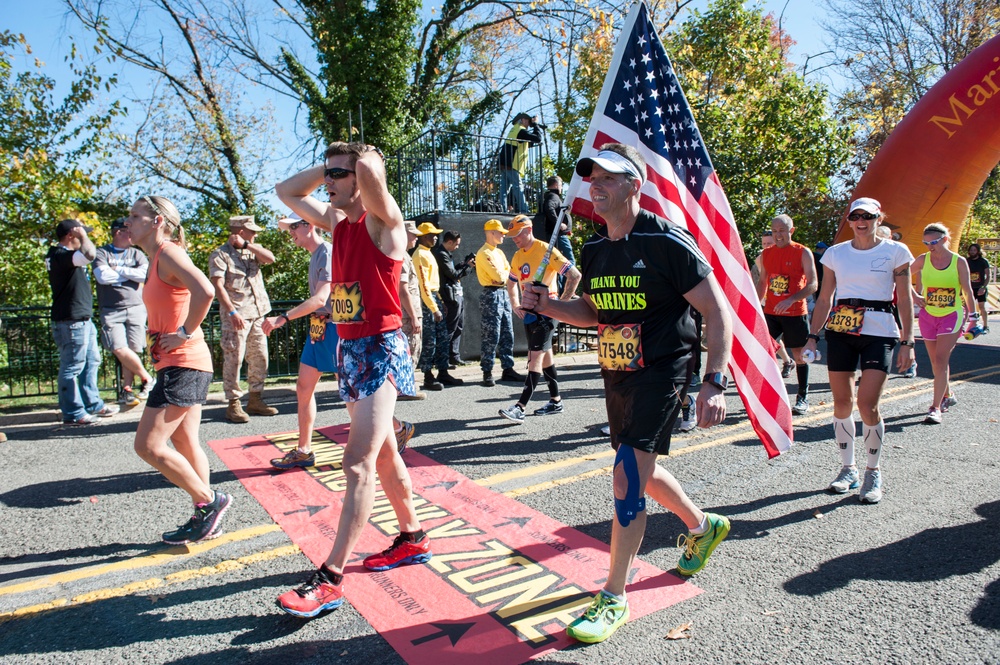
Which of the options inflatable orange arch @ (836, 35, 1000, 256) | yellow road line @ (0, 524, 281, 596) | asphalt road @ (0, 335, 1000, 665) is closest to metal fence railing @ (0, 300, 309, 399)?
asphalt road @ (0, 335, 1000, 665)

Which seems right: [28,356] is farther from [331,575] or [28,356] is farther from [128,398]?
[331,575]

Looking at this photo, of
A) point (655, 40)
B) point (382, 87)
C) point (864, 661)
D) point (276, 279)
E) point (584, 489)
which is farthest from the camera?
point (382, 87)

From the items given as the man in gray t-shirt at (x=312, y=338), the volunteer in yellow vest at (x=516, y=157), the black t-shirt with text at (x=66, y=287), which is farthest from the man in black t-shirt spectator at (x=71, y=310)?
the volunteer in yellow vest at (x=516, y=157)

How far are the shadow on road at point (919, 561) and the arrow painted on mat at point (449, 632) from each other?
5.31ft

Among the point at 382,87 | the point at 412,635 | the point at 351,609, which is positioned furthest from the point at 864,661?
the point at 382,87

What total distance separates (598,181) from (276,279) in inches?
504

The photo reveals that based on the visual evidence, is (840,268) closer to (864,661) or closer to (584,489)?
(584,489)

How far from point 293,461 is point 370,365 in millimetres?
2371

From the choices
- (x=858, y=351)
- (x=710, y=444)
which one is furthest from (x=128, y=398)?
(x=858, y=351)

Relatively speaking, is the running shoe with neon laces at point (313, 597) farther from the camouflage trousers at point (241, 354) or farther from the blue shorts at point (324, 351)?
the camouflage trousers at point (241, 354)

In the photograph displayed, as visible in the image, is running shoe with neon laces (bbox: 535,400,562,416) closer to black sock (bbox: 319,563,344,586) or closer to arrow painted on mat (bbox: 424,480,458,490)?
arrow painted on mat (bbox: 424,480,458,490)

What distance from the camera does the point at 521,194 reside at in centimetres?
1347

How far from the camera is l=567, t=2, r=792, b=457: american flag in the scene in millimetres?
3490

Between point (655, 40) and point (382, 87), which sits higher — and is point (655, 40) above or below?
below
